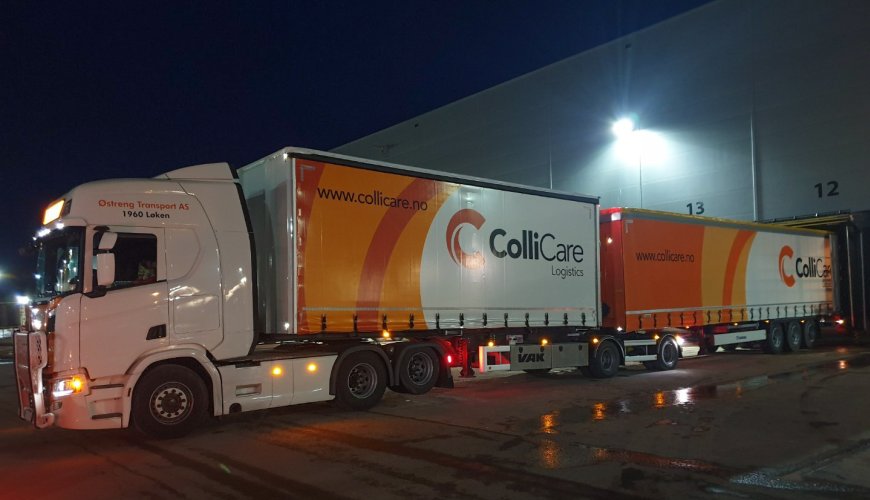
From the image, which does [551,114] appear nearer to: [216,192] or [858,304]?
[858,304]

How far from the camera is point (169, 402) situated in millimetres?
8156

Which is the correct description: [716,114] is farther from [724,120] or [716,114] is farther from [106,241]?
[106,241]

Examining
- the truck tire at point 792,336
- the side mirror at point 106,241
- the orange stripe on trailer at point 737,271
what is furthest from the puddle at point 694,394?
the side mirror at point 106,241

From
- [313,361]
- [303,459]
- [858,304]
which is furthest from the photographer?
[858,304]

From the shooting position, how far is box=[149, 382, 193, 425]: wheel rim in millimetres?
8062

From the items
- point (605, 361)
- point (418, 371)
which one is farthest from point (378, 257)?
point (605, 361)

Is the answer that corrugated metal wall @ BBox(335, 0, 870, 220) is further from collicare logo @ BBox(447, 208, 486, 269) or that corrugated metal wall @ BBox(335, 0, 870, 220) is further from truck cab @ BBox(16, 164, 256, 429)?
truck cab @ BBox(16, 164, 256, 429)

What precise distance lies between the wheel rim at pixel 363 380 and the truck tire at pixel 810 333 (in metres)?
16.6

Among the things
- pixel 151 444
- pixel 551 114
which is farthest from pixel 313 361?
pixel 551 114

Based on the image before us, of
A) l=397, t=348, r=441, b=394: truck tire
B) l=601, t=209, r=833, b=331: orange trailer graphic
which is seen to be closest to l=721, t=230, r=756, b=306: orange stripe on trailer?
l=601, t=209, r=833, b=331: orange trailer graphic

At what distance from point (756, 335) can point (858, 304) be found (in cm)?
670

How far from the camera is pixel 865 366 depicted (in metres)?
15.0

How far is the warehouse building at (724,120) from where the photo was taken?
72.6ft

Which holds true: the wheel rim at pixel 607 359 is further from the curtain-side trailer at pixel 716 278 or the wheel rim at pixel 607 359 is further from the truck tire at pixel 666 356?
the truck tire at pixel 666 356
